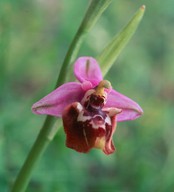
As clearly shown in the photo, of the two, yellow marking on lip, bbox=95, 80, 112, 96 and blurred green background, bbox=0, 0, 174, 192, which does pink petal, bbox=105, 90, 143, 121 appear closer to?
yellow marking on lip, bbox=95, 80, 112, 96

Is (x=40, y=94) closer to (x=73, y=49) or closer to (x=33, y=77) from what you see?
(x=73, y=49)

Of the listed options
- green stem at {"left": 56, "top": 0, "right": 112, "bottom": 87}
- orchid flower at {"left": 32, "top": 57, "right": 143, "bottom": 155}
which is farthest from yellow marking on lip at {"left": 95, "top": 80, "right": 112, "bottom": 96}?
green stem at {"left": 56, "top": 0, "right": 112, "bottom": 87}

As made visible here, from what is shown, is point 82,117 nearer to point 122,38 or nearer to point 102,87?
point 102,87

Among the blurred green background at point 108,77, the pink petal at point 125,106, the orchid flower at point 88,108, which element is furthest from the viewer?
the blurred green background at point 108,77

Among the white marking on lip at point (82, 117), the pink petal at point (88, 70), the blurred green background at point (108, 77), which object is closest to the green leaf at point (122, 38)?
the pink petal at point (88, 70)

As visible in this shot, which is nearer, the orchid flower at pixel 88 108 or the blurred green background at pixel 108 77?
the orchid flower at pixel 88 108

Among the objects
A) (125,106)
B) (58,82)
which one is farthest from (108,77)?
(58,82)

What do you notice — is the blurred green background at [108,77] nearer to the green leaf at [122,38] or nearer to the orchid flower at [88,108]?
the orchid flower at [88,108]
